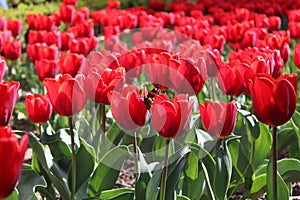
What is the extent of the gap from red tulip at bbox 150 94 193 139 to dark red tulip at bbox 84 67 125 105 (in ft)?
1.30

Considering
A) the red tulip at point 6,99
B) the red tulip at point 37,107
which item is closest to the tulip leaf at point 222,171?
the red tulip at point 37,107

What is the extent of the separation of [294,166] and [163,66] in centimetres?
73

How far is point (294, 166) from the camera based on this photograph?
267cm

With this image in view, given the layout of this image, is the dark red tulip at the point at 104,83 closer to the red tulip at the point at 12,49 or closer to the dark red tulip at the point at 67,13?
the red tulip at the point at 12,49

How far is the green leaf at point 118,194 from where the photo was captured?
2.44 m

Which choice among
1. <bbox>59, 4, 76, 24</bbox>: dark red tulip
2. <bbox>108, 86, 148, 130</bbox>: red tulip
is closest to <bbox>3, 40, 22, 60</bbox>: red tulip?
<bbox>59, 4, 76, 24</bbox>: dark red tulip

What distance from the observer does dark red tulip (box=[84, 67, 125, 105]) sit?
236 cm

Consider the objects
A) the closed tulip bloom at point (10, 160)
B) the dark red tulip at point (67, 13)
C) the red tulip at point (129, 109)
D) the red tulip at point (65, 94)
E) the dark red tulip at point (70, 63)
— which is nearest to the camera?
the closed tulip bloom at point (10, 160)

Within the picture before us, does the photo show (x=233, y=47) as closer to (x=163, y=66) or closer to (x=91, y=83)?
(x=163, y=66)

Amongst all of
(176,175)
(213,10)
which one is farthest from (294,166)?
(213,10)

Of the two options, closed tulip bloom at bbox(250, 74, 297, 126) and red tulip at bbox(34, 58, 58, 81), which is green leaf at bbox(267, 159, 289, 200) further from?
red tulip at bbox(34, 58, 58, 81)

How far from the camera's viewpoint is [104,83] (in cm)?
238

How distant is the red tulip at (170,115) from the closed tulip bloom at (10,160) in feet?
2.37

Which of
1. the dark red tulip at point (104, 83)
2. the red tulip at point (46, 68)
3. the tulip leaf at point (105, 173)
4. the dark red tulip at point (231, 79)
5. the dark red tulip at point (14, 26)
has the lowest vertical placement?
the dark red tulip at point (14, 26)
